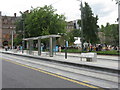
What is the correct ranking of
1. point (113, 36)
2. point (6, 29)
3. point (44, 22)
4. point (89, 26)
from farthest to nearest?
point (6, 29), point (113, 36), point (89, 26), point (44, 22)

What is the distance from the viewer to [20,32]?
72.4 m

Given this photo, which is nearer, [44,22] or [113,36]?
[44,22]

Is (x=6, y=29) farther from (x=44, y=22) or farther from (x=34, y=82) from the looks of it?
(x=34, y=82)

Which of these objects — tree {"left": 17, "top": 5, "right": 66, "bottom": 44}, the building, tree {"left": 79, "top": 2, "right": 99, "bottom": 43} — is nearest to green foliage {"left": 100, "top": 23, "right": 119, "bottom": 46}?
tree {"left": 79, "top": 2, "right": 99, "bottom": 43}

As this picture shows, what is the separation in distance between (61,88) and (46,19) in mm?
44769

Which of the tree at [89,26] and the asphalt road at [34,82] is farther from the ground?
the tree at [89,26]

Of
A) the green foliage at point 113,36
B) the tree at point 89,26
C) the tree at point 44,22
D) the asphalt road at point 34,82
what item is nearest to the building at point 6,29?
the tree at point 89,26

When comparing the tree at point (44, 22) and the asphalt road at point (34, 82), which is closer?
the asphalt road at point (34, 82)

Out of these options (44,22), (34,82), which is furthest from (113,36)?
(34,82)

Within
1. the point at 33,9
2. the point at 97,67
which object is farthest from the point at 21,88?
the point at 33,9

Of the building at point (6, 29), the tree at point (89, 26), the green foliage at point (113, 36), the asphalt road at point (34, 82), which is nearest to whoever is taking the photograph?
the asphalt road at point (34, 82)

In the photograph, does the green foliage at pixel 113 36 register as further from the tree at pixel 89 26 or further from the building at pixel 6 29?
the building at pixel 6 29

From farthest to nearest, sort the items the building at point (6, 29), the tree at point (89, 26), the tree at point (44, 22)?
the building at point (6, 29) < the tree at point (89, 26) < the tree at point (44, 22)

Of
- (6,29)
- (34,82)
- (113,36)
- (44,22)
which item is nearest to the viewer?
(34,82)
